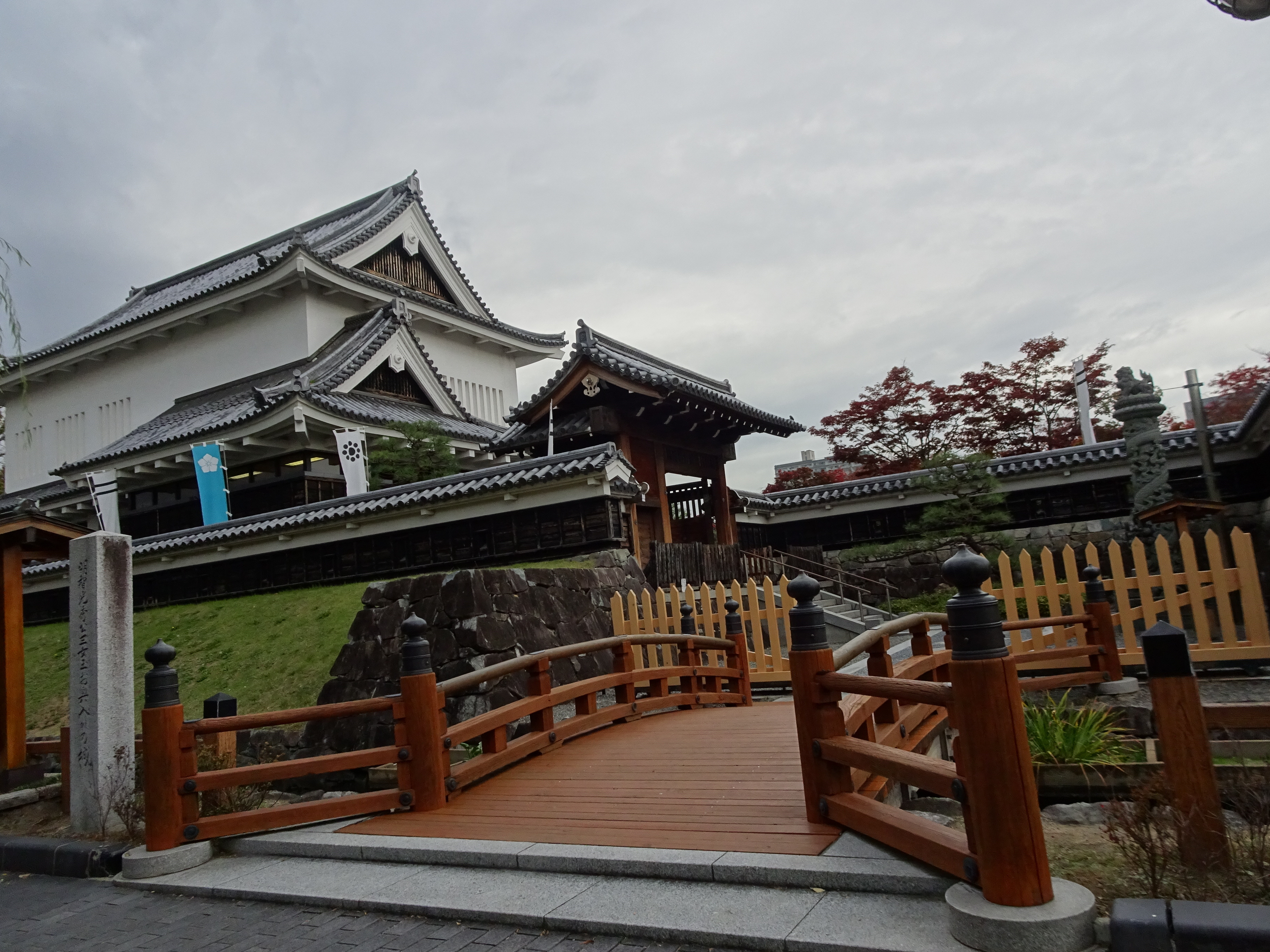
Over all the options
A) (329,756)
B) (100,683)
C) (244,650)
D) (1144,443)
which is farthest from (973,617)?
(1144,443)

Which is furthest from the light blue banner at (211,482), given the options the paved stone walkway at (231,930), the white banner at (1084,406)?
the white banner at (1084,406)

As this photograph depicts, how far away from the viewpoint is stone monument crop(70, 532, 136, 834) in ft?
21.6

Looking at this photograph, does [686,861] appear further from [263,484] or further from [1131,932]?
[263,484]

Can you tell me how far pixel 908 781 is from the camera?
3850mm

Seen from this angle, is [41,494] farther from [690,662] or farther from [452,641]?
[690,662]

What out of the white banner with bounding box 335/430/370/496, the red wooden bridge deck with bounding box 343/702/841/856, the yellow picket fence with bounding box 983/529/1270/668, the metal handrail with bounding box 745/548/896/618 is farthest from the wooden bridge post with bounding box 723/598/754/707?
the white banner with bounding box 335/430/370/496

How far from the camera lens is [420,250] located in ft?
89.5

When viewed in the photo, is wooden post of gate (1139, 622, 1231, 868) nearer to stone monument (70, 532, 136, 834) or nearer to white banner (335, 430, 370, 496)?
stone monument (70, 532, 136, 834)

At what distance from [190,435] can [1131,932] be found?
1986 cm

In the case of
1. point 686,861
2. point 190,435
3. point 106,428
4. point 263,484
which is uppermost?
point 106,428

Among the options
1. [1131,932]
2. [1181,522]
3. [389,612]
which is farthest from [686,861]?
[1181,522]

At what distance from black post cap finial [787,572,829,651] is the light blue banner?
16.5 m

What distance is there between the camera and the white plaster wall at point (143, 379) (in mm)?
23359

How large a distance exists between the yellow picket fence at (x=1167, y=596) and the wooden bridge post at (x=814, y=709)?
526 centimetres
